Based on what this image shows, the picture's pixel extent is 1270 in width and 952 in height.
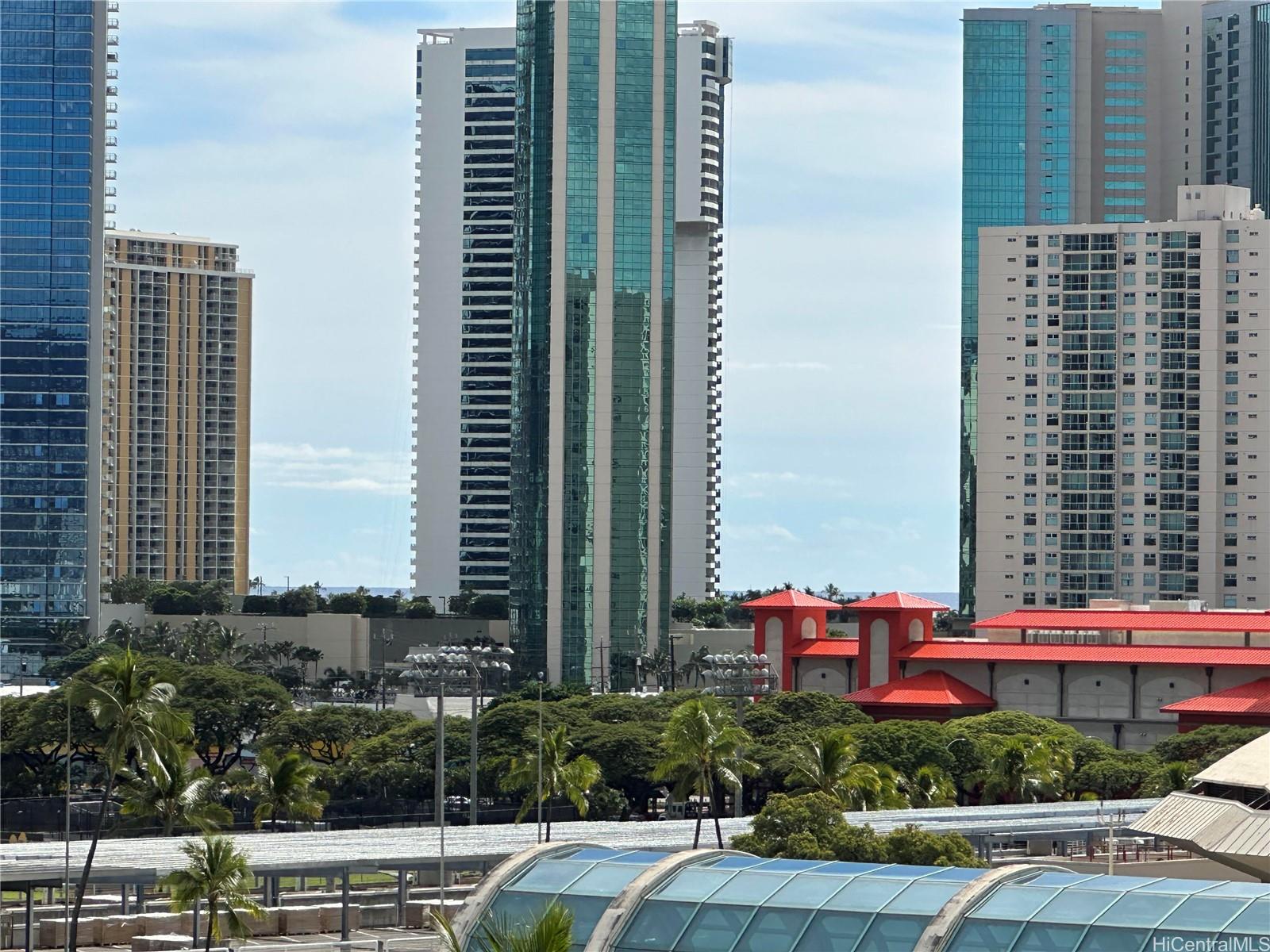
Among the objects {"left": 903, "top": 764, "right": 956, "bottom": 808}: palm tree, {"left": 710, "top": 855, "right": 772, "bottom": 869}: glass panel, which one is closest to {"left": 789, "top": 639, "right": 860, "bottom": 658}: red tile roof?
{"left": 903, "top": 764, "right": 956, "bottom": 808}: palm tree

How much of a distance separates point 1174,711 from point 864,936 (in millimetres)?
109349

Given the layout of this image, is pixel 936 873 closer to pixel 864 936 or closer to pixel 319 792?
pixel 864 936

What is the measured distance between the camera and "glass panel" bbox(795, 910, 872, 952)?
37.4 m

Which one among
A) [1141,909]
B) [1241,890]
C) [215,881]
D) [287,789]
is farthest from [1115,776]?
[1141,909]

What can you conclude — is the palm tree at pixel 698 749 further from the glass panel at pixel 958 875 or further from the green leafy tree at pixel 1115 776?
the glass panel at pixel 958 875

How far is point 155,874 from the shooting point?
67.3 meters

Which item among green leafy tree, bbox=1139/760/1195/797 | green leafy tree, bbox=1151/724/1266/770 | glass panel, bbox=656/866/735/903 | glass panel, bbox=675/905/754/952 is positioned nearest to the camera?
glass panel, bbox=675/905/754/952

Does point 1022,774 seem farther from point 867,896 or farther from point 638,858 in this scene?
point 867,896

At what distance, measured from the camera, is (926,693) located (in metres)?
150

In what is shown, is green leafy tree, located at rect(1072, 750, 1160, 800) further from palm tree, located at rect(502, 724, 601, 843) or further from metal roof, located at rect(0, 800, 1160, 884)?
palm tree, located at rect(502, 724, 601, 843)

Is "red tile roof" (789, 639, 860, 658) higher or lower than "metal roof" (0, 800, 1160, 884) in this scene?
higher

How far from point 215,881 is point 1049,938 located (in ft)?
112

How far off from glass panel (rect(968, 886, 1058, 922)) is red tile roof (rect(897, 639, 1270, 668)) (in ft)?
377

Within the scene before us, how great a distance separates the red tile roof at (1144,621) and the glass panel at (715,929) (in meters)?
124
